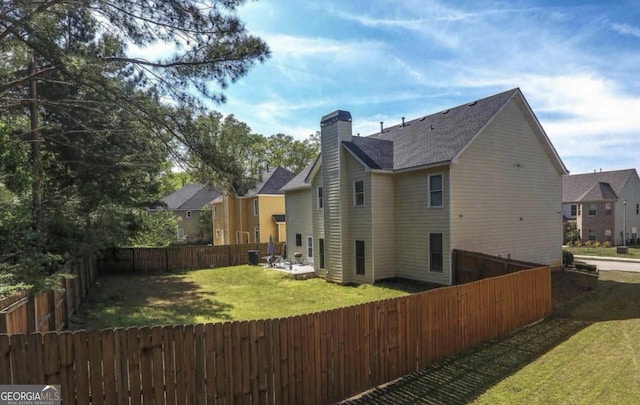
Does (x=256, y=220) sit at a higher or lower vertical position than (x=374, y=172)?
lower

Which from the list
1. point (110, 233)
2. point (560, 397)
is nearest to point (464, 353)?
point (560, 397)

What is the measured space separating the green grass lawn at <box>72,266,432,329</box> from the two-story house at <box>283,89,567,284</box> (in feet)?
4.73

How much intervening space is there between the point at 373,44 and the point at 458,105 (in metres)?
6.78

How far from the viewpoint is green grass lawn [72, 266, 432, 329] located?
1098 cm

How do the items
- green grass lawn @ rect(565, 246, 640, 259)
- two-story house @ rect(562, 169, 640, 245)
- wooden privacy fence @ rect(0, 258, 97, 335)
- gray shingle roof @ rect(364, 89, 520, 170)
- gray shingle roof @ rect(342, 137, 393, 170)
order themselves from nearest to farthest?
wooden privacy fence @ rect(0, 258, 97, 335) < gray shingle roof @ rect(364, 89, 520, 170) < gray shingle roof @ rect(342, 137, 393, 170) < green grass lawn @ rect(565, 246, 640, 259) < two-story house @ rect(562, 169, 640, 245)

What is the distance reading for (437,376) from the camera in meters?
6.04

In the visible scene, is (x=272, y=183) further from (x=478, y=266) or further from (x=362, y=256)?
(x=478, y=266)

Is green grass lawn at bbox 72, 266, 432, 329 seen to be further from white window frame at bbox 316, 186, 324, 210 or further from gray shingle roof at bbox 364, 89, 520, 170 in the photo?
gray shingle roof at bbox 364, 89, 520, 170

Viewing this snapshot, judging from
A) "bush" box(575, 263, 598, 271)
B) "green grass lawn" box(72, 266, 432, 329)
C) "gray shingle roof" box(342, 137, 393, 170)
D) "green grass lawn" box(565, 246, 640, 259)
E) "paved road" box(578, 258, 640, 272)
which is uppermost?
"gray shingle roof" box(342, 137, 393, 170)

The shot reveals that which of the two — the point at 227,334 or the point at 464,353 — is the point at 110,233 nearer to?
the point at 227,334

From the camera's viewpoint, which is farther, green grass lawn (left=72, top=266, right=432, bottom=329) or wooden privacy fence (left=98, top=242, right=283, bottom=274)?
wooden privacy fence (left=98, top=242, right=283, bottom=274)

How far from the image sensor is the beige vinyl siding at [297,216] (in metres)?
21.2

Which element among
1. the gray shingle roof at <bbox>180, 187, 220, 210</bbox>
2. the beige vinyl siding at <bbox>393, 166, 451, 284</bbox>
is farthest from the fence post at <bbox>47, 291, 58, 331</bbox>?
the gray shingle roof at <bbox>180, 187, 220, 210</bbox>

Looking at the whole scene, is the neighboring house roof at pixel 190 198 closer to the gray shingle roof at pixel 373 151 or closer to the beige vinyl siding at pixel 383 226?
the gray shingle roof at pixel 373 151
